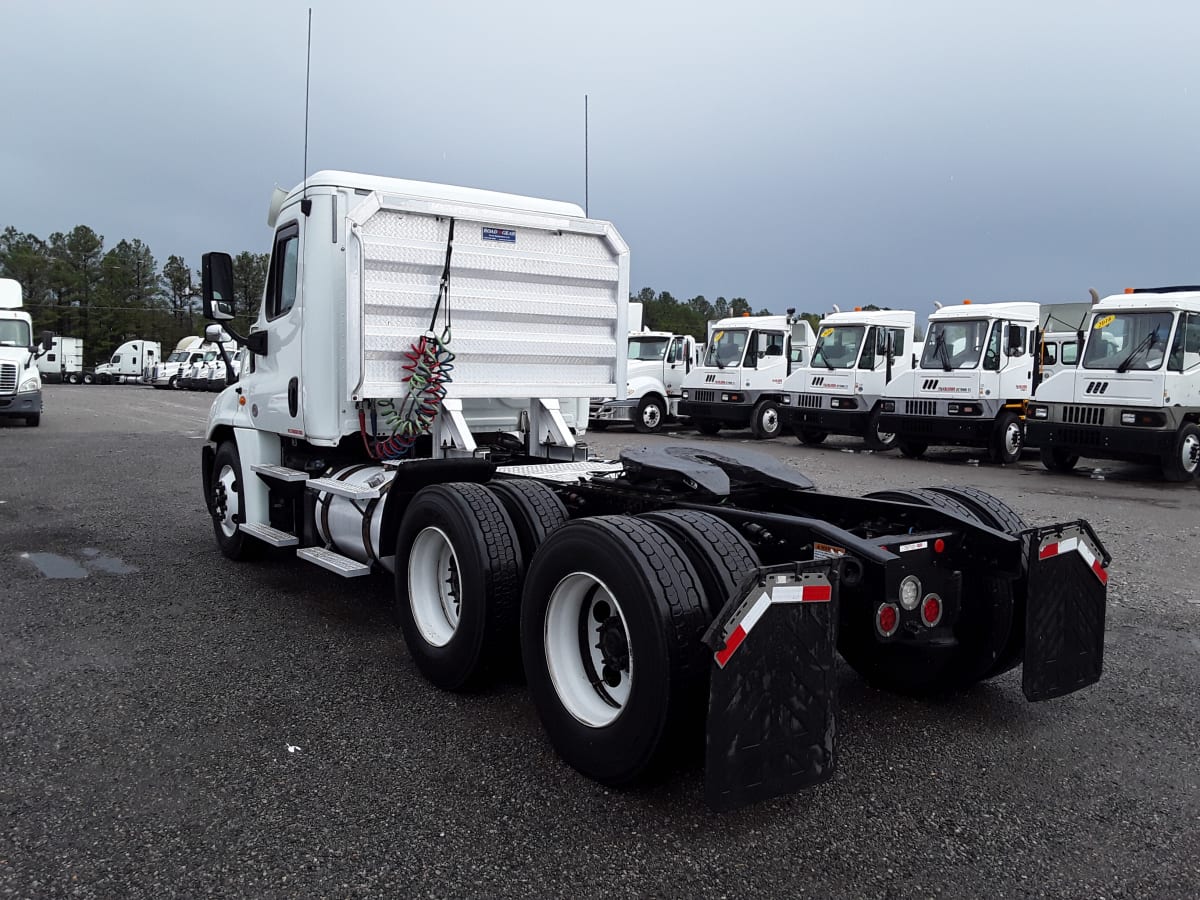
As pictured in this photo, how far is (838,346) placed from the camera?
19.8 meters

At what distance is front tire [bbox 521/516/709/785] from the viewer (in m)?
3.03

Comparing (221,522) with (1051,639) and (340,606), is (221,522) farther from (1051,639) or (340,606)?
(1051,639)

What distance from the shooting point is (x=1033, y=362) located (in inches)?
699

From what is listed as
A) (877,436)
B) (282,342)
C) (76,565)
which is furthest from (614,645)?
(877,436)

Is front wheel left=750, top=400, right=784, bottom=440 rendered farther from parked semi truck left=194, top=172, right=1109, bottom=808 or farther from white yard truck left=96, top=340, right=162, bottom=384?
white yard truck left=96, top=340, right=162, bottom=384

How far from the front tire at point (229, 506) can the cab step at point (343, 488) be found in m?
1.16

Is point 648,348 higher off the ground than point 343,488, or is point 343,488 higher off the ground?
point 648,348

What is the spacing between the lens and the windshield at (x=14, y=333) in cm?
1983

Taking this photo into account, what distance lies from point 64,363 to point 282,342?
57.8 meters

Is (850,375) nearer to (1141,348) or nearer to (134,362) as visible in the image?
(1141,348)

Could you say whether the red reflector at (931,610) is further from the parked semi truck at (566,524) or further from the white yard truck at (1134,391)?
the white yard truck at (1134,391)

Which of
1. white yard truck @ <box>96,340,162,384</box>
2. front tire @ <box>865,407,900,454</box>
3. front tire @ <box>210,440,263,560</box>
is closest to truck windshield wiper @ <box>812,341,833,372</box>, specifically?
front tire @ <box>865,407,900,454</box>

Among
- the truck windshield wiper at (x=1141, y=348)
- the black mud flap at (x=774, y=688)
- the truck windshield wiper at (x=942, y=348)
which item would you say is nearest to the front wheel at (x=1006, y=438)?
the truck windshield wiper at (x=942, y=348)

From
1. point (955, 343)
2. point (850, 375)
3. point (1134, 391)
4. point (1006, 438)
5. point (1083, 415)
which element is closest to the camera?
point (1134, 391)
